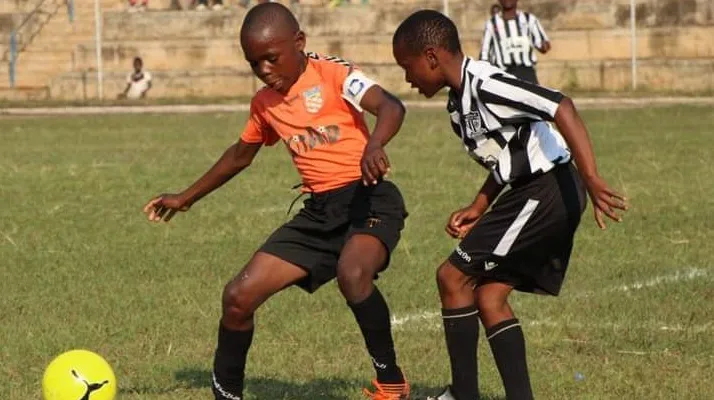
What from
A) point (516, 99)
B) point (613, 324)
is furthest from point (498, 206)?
point (613, 324)

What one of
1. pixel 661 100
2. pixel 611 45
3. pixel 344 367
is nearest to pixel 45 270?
pixel 344 367

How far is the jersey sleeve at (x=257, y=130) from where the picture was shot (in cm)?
670

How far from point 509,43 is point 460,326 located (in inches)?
535

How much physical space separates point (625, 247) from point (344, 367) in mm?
3724

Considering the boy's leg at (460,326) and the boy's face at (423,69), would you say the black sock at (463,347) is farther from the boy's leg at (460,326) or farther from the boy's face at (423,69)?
the boy's face at (423,69)

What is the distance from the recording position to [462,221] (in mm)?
6371

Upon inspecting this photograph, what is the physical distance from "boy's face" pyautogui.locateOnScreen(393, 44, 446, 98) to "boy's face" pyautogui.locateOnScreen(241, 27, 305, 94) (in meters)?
0.53

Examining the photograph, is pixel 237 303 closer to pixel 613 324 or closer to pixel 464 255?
pixel 464 255

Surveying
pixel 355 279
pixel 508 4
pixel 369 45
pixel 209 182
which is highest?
pixel 209 182

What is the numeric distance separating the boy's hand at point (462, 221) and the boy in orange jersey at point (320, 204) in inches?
9.6

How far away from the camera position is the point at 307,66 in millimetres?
6664

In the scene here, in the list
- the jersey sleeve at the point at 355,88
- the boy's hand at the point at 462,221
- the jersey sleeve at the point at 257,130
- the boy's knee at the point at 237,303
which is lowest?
the boy's knee at the point at 237,303

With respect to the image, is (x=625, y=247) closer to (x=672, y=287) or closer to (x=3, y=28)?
(x=672, y=287)

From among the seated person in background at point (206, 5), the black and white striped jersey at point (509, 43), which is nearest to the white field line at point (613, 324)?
the black and white striped jersey at point (509, 43)
